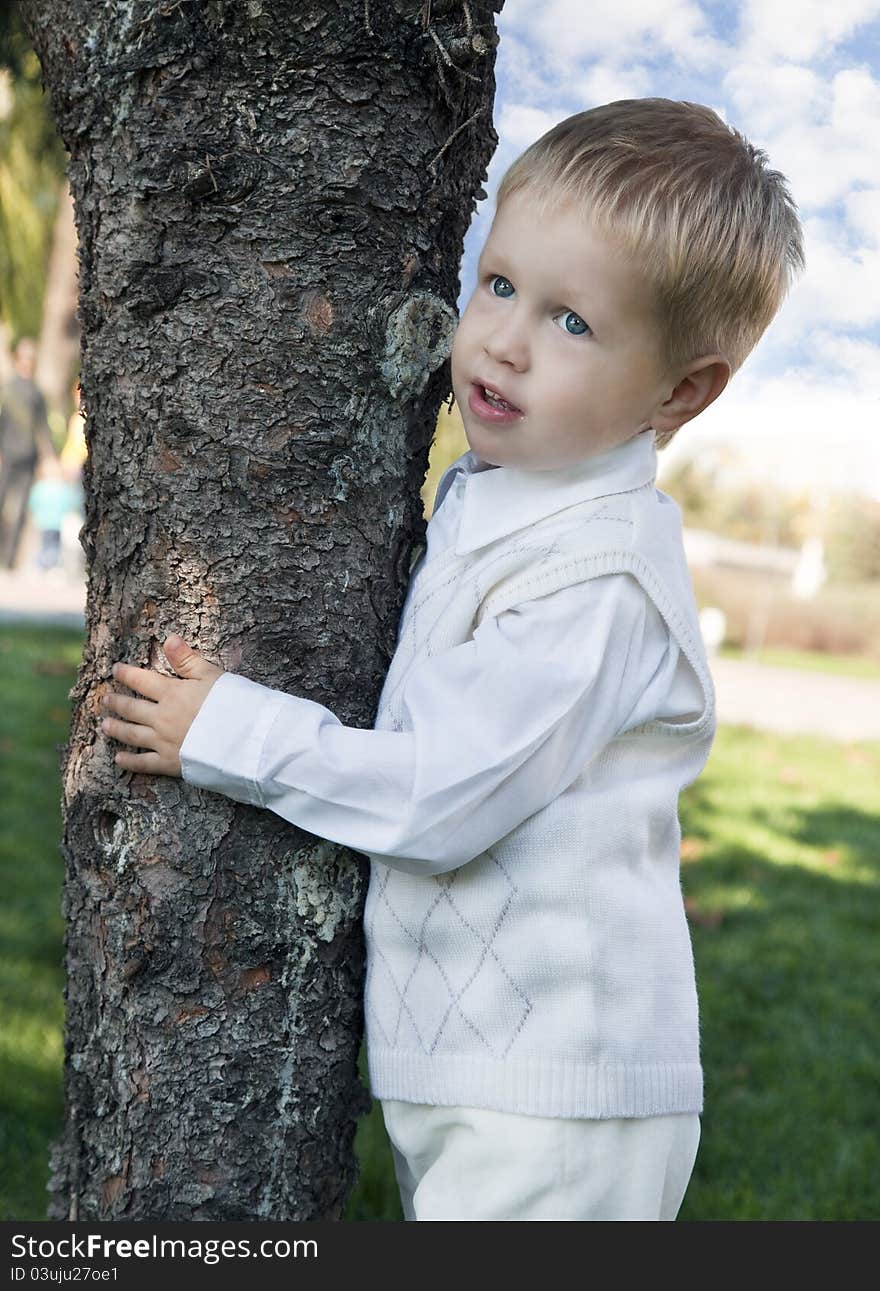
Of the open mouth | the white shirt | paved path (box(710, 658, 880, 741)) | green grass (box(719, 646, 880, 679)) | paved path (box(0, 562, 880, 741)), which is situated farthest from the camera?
green grass (box(719, 646, 880, 679))

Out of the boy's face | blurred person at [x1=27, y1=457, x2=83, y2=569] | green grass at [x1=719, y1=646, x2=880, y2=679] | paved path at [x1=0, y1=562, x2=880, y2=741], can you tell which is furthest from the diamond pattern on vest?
green grass at [x1=719, y1=646, x2=880, y2=679]

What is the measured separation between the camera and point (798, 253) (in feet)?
5.39

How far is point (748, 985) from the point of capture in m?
4.00

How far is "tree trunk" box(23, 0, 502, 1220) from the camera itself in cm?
153

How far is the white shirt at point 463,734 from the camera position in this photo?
1.44 metres

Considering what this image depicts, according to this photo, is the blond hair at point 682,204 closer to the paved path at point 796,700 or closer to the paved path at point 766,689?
the paved path at point 766,689

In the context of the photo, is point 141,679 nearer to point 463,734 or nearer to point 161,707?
point 161,707

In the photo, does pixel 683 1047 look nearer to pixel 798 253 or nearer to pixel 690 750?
pixel 690 750

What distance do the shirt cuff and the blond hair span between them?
660 mm

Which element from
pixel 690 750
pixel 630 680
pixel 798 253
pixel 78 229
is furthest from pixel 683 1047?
pixel 78 229

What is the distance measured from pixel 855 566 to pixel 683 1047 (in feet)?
46.6

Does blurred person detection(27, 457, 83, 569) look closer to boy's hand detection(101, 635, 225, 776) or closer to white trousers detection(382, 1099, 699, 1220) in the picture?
boy's hand detection(101, 635, 225, 776)

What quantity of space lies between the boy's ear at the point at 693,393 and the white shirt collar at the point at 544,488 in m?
0.03

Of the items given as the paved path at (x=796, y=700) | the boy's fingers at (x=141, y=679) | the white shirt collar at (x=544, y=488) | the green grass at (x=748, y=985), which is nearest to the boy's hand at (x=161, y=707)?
the boy's fingers at (x=141, y=679)
